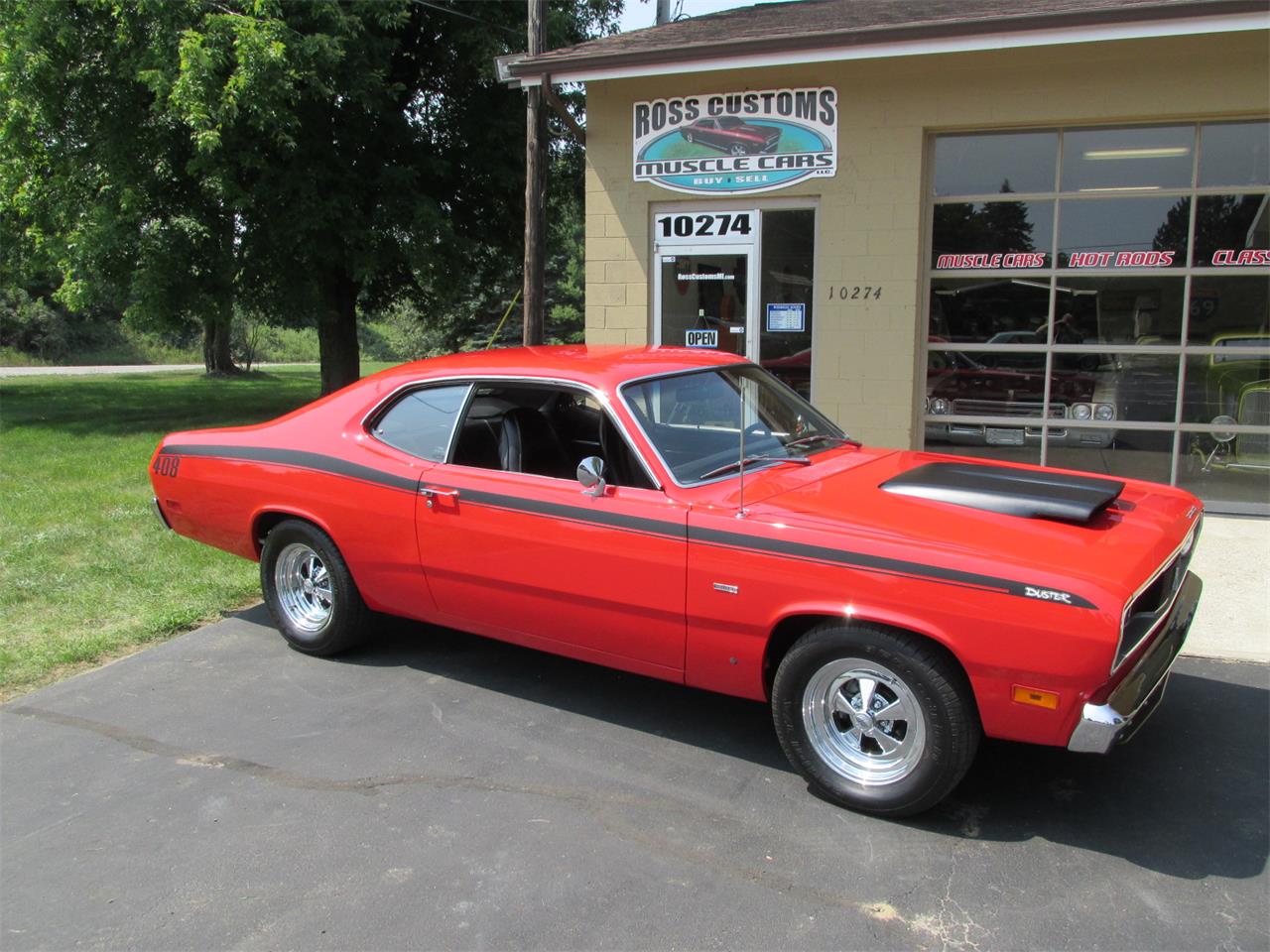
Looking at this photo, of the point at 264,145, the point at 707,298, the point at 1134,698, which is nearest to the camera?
the point at 1134,698

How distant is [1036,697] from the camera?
9.94 feet

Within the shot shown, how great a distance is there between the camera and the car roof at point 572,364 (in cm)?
428

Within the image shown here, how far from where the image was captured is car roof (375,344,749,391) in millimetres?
4277

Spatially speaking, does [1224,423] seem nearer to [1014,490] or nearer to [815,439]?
[815,439]

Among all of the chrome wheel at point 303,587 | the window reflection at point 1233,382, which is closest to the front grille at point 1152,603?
the chrome wheel at point 303,587

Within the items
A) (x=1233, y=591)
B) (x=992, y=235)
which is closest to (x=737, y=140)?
(x=992, y=235)

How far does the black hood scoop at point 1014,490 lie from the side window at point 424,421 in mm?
2059

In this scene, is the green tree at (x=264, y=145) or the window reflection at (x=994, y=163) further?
the green tree at (x=264, y=145)

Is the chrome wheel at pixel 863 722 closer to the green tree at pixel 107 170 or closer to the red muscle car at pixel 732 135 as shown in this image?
the red muscle car at pixel 732 135

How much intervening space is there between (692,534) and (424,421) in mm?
1719

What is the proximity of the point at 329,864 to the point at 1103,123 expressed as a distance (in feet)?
27.2

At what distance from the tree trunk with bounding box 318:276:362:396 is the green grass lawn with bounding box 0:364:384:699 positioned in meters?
3.42

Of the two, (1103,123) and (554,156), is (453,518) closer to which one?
(1103,123)

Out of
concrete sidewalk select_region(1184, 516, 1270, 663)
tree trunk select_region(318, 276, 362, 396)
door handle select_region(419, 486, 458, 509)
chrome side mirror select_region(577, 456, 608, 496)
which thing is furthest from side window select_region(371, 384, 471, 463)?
tree trunk select_region(318, 276, 362, 396)
